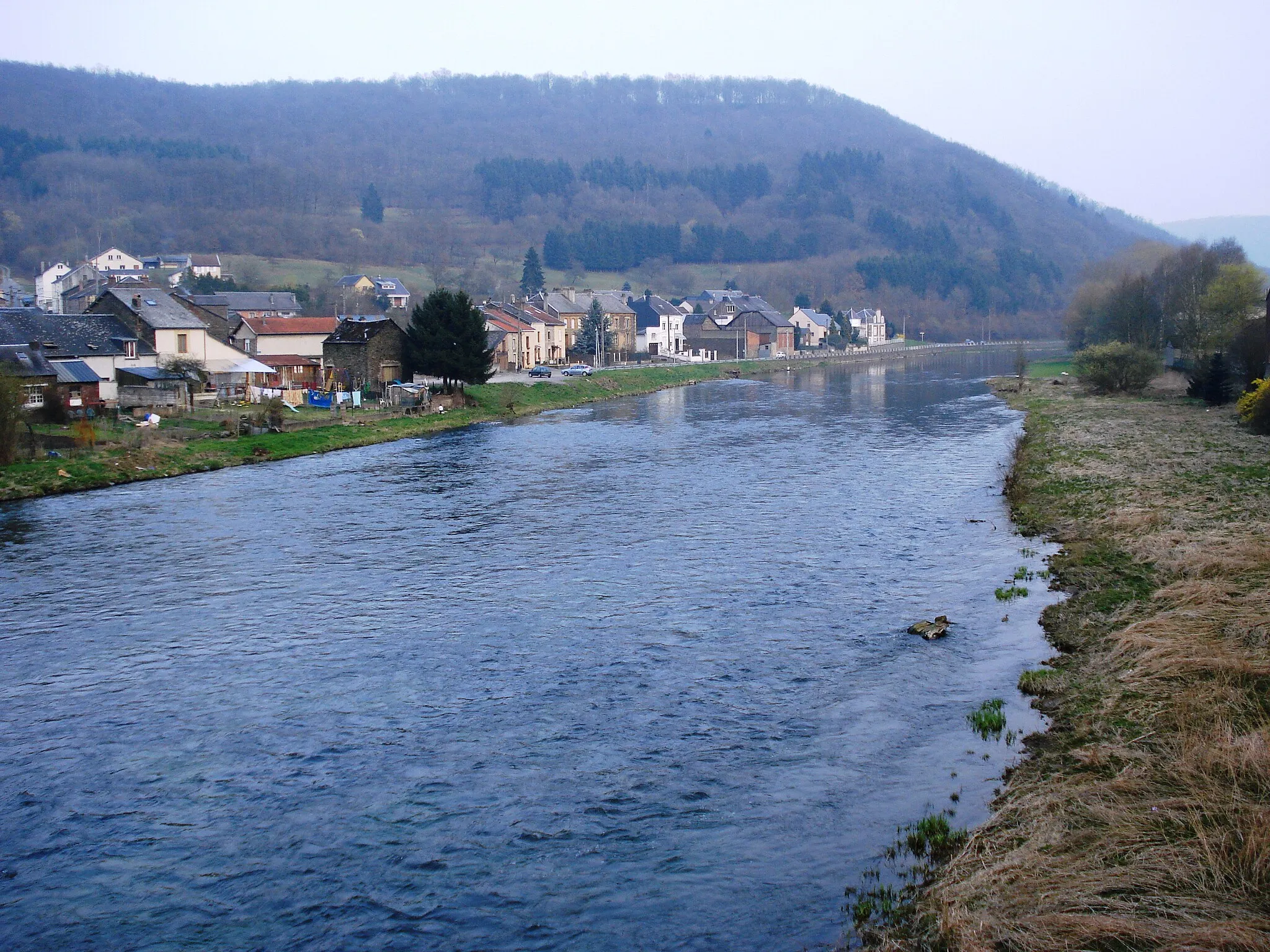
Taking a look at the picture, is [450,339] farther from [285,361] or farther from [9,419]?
[9,419]

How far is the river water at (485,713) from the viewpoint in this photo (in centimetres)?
812

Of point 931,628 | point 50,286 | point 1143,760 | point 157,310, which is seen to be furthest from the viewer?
point 50,286

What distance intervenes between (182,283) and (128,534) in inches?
3028

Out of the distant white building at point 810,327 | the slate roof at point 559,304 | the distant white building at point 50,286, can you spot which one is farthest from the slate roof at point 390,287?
the distant white building at point 810,327

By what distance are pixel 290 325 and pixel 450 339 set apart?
11.2 meters

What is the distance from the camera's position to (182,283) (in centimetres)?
9031

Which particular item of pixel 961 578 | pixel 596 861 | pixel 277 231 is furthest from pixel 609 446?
pixel 277 231

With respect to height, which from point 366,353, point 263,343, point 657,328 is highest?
point 657,328

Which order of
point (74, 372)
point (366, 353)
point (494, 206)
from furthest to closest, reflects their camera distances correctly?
point (494, 206)
point (366, 353)
point (74, 372)

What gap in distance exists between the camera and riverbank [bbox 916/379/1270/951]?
22.7 ft

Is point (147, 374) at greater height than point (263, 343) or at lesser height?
lesser

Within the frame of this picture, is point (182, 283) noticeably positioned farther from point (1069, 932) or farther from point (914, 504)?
point (1069, 932)

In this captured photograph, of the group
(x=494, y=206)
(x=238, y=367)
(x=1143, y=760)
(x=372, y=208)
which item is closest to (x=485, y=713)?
(x=1143, y=760)

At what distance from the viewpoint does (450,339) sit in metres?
45.6
